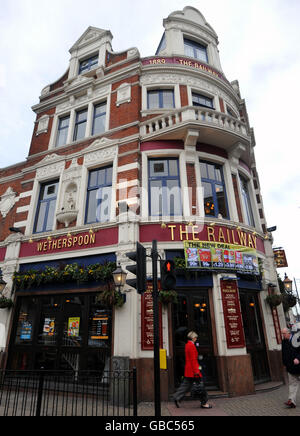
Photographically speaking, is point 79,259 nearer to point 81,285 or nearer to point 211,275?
point 81,285

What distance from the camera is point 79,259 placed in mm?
9977

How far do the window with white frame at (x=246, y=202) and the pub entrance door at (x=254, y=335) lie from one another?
3299 mm

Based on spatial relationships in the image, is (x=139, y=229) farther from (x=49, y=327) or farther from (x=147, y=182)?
(x=49, y=327)

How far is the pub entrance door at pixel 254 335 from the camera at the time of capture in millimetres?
9117

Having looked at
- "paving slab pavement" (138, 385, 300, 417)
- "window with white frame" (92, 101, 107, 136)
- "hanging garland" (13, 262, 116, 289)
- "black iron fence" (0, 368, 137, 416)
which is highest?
"window with white frame" (92, 101, 107, 136)

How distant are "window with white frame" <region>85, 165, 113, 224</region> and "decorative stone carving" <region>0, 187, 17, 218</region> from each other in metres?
4.90

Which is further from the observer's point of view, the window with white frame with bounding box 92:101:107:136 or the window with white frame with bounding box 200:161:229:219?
the window with white frame with bounding box 92:101:107:136

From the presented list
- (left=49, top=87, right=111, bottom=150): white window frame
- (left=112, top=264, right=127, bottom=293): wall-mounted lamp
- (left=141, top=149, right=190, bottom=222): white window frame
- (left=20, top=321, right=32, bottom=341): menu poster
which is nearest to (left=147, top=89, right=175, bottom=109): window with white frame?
(left=49, top=87, right=111, bottom=150): white window frame

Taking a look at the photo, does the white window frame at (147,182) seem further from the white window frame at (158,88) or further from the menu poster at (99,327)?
the menu poster at (99,327)

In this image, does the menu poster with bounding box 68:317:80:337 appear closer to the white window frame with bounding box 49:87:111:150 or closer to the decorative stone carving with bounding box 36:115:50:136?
the white window frame with bounding box 49:87:111:150

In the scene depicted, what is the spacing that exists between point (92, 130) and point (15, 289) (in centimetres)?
816

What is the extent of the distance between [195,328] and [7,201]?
11.4 meters

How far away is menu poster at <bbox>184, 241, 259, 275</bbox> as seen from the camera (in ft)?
28.7

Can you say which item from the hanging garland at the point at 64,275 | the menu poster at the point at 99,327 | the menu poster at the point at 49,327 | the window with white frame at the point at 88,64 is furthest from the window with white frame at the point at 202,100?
the menu poster at the point at 49,327
